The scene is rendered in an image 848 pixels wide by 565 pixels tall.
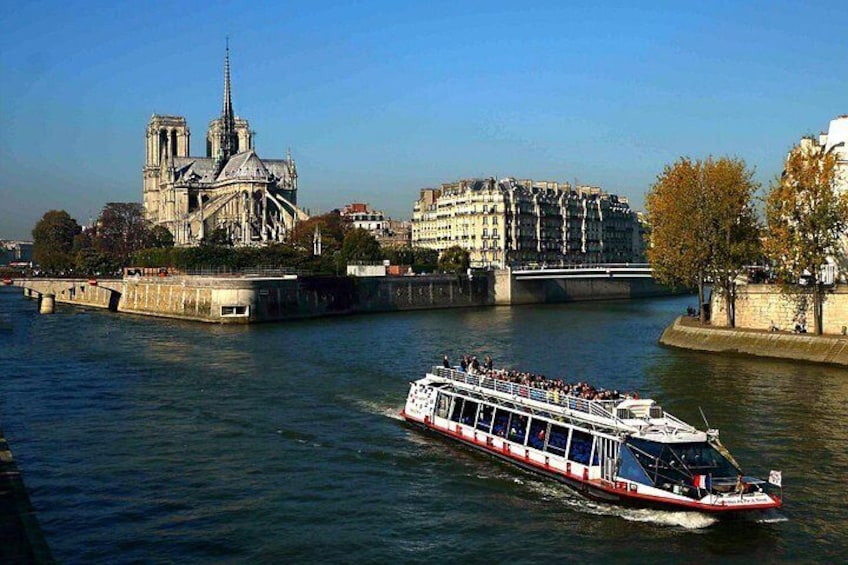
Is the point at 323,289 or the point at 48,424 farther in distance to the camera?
the point at 323,289

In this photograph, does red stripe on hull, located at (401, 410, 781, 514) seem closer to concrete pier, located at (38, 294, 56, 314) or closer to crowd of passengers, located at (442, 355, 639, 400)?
crowd of passengers, located at (442, 355, 639, 400)

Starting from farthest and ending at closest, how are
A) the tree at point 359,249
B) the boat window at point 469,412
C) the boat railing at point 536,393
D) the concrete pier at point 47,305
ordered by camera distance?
1. the tree at point 359,249
2. the concrete pier at point 47,305
3. the boat window at point 469,412
4. the boat railing at point 536,393

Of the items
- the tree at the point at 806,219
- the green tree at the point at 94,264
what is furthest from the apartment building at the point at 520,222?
the tree at the point at 806,219

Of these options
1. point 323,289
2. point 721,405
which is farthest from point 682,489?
point 323,289

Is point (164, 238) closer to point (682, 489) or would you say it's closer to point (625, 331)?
point (625, 331)

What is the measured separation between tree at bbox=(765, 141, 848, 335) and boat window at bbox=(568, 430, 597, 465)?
97.3 ft

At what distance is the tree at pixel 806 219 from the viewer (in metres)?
52.1

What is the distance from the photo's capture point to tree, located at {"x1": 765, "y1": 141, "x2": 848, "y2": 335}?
5212 cm

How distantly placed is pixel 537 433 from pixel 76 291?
96.7 meters

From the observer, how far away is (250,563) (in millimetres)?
21266

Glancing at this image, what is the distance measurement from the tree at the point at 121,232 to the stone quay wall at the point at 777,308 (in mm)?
109247

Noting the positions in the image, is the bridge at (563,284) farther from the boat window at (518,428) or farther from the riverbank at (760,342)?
the boat window at (518,428)

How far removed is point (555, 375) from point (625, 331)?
87.3 ft

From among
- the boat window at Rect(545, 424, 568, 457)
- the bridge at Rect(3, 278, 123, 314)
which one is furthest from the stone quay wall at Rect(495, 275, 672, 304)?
the boat window at Rect(545, 424, 568, 457)
